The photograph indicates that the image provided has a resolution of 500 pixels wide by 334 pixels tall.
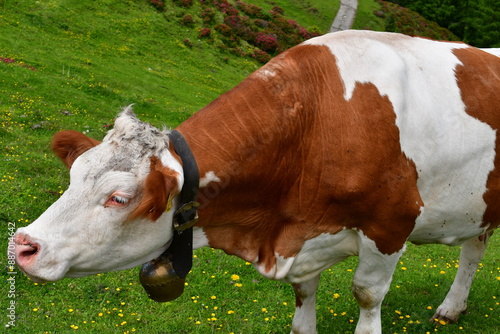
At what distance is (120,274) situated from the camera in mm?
6789

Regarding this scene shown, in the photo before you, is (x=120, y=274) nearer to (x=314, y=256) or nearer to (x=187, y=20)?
(x=314, y=256)

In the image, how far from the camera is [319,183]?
4008 millimetres

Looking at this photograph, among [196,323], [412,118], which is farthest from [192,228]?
[196,323]

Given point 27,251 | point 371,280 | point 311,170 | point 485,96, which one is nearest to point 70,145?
point 27,251

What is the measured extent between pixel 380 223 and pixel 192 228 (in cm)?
139

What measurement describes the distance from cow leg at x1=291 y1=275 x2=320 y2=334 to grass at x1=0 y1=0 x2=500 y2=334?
0.61 m

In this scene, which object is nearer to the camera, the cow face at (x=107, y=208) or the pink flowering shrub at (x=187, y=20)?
the cow face at (x=107, y=208)

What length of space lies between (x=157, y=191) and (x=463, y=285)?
4.28m

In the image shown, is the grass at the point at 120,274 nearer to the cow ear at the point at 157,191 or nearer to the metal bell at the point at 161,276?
the metal bell at the point at 161,276

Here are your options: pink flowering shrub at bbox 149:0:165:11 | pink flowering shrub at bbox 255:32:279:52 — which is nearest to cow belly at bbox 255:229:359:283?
pink flowering shrub at bbox 149:0:165:11

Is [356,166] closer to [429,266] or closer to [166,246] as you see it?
[166,246]

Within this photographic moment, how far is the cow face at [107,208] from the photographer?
128 inches

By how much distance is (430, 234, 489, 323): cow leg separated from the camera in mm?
6090

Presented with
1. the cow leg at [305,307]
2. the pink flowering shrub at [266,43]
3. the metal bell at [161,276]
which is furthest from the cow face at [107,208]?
the pink flowering shrub at [266,43]
